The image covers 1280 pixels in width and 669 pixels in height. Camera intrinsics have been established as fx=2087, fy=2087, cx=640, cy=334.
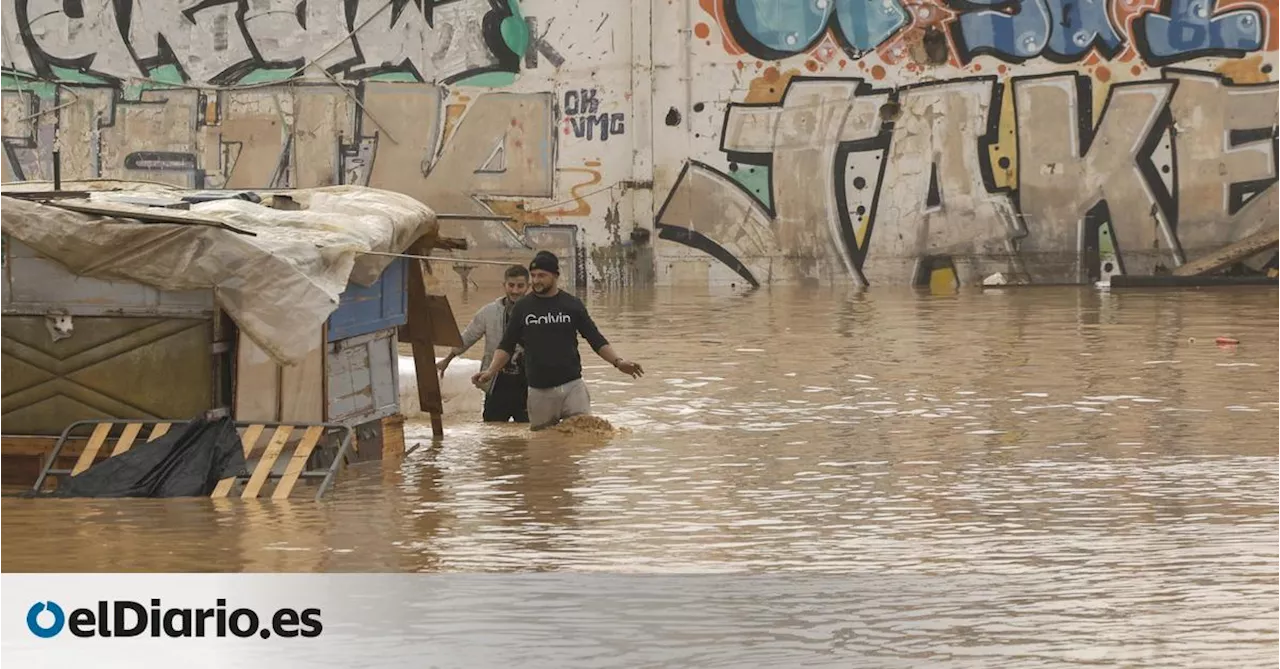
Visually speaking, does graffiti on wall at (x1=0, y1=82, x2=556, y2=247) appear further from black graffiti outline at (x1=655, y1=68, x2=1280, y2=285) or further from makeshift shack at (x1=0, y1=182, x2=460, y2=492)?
makeshift shack at (x1=0, y1=182, x2=460, y2=492)

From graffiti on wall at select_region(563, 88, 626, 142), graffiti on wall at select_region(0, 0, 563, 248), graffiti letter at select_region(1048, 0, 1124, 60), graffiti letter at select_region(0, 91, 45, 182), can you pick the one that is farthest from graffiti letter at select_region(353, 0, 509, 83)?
graffiti letter at select_region(1048, 0, 1124, 60)

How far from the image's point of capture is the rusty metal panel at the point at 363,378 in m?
12.5

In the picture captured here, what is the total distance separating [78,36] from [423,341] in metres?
20.8

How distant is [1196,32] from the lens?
30.7 m

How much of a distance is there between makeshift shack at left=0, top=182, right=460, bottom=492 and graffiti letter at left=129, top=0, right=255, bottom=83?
20798mm

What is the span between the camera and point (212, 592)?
332 inches

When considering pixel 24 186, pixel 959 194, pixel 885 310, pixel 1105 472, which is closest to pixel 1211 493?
pixel 1105 472

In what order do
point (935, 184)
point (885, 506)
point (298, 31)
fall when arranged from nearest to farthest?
point (885, 506) < point (935, 184) < point (298, 31)

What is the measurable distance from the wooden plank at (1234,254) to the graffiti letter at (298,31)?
12906 millimetres

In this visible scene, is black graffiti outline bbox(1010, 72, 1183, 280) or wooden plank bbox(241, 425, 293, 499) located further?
black graffiti outline bbox(1010, 72, 1183, 280)

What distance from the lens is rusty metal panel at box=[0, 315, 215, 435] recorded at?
11445 millimetres

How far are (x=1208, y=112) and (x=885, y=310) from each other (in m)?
7.82

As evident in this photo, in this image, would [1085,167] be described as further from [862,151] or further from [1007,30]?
[862,151]

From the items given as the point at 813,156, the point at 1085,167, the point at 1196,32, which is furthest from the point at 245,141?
the point at 1196,32
